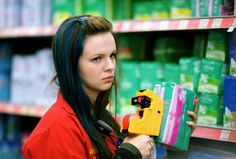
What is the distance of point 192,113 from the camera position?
1430 mm

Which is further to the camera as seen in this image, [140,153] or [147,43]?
[147,43]

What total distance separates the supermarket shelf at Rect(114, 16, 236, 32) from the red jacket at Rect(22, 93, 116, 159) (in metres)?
0.60

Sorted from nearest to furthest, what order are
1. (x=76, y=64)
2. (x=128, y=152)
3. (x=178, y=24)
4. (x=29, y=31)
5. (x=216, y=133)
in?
(x=128, y=152)
(x=76, y=64)
(x=216, y=133)
(x=178, y=24)
(x=29, y=31)

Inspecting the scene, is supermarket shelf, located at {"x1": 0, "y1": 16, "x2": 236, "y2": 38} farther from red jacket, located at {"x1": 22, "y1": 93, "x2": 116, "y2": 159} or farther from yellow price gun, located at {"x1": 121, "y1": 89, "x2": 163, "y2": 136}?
red jacket, located at {"x1": 22, "y1": 93, "x2": 116, "y2": 159}

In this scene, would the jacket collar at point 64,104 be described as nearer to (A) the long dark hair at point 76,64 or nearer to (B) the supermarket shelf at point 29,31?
(A) the long dark hair at point 76,64

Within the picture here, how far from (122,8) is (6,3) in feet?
2.82

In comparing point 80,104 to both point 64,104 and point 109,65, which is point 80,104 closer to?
point 64,104

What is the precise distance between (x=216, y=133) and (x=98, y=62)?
53 centimetres

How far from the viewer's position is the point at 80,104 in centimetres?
135

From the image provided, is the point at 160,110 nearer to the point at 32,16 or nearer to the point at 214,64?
the point at 214,64

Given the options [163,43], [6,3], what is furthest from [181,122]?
[6,3]

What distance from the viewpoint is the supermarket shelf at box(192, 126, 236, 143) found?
1.47 m

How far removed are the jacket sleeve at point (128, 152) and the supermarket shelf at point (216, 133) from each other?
1.30ft

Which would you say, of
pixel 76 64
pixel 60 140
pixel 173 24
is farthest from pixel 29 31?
pixel 60 140
